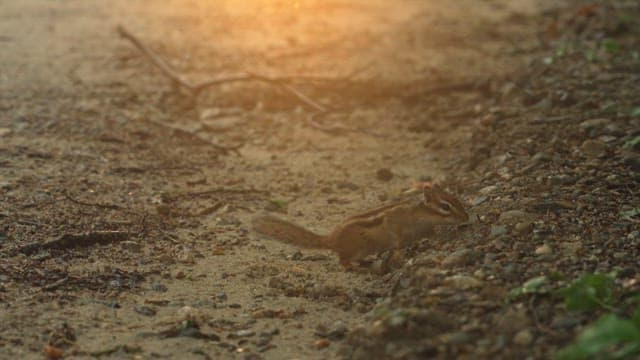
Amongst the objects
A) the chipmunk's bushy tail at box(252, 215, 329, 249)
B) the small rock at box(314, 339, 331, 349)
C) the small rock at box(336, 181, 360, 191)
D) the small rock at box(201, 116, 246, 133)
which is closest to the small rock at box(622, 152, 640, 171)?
the small rock at box(336, 181, 360, 191)

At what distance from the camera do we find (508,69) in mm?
9680

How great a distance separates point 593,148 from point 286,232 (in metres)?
1.87

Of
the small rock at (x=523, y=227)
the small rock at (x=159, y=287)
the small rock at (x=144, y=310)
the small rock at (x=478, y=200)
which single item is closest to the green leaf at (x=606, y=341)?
the small rock at (x=523, y=227)

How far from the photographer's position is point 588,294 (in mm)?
4004

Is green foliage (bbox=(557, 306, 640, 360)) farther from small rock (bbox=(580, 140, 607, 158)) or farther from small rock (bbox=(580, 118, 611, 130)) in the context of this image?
small rock (bbox=(580, 118, 611, 130))

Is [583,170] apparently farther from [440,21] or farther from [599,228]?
[440,21]

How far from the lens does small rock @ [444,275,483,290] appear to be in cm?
437

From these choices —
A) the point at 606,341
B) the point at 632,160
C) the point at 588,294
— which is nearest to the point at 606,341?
the point at 606,341

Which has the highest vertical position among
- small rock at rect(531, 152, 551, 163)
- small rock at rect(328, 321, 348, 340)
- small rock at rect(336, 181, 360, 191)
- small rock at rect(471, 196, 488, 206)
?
small rock at rect(531, 152, 551, 163)

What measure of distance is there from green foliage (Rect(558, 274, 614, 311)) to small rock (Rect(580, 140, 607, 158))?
232 centimetres

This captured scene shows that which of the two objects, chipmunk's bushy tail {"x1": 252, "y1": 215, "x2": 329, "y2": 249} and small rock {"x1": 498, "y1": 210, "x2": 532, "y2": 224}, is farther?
chipmunk's bushy tail {"x1": 252, "y1": 215, "x2": 329, "y2": 249}

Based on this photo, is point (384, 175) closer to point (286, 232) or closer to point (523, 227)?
point (286, 232)

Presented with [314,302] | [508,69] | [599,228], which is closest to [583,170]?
[599,228]

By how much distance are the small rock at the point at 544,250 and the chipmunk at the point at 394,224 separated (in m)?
0.63
